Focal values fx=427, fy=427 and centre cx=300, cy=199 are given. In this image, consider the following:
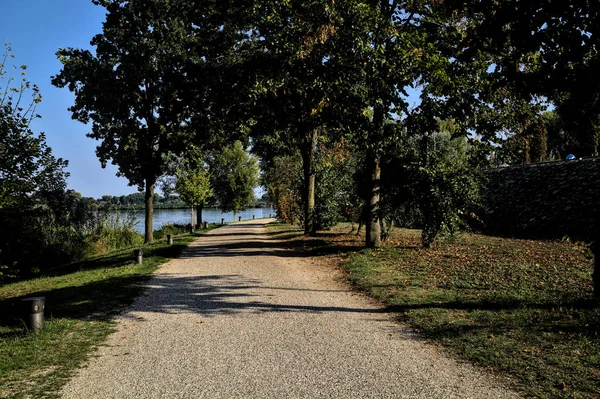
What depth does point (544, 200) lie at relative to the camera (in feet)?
56.6

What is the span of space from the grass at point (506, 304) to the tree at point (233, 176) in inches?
1099

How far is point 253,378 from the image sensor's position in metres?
4.38

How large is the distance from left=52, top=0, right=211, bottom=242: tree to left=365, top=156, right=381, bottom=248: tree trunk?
9969 mm

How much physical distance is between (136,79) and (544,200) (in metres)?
18.3

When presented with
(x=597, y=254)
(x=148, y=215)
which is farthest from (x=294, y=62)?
(x=148, y=215)

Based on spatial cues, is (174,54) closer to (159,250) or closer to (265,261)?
(159,250)

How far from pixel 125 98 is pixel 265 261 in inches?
458

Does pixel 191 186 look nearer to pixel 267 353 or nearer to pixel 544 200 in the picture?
pixel 544 200

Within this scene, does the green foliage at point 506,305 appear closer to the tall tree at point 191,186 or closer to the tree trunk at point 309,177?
the tree trunk at point 309,177

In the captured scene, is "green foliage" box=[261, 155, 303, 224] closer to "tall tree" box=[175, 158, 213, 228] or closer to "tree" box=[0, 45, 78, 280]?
"tall tree" box=[175, 158, 213, 228]

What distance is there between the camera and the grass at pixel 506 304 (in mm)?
4410

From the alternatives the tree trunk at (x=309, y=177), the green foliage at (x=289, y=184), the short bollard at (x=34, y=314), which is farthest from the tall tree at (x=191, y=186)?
the short bollard at (x=34, y=314)

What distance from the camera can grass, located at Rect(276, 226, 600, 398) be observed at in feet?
14.5

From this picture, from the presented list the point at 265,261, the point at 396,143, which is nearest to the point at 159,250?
the point at 265,261
